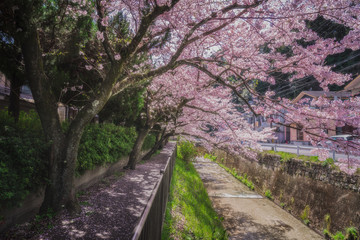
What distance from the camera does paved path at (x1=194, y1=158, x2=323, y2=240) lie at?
6836 millimetres

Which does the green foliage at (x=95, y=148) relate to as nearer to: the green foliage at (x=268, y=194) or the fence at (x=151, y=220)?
the fence at (x=151, y=220)

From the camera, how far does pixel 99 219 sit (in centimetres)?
395

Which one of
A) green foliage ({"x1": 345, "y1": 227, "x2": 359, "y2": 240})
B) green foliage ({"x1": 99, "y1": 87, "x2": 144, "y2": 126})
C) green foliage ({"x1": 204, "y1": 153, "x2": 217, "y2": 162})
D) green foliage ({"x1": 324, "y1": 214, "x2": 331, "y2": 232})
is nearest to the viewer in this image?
green foliage ({"x1": 345, "y1": 227, "x2": 359, "y2": 240})

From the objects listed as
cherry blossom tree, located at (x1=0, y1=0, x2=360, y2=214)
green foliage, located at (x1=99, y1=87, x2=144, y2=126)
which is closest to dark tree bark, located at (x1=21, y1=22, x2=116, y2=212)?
cherry blossom tree, located at (x1=0, y1=0, x2=360, y2=214)

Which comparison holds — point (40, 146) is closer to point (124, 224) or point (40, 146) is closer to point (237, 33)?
point (124, 224)

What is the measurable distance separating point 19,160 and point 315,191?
10.4 m

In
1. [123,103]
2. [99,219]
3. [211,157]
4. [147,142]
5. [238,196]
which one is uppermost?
[123,103]

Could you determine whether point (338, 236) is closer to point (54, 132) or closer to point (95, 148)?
point (95, 148)

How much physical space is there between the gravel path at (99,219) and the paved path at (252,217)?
3642 millimetres

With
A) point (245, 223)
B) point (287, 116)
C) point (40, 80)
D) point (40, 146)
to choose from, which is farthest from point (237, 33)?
point (245, 223)

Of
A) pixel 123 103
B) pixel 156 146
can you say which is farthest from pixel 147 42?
pixel 156 146

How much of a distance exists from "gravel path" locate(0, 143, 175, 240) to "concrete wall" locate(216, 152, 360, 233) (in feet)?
22.2

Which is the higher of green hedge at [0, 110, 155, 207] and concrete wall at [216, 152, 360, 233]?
green hedge at [0, 110, 155, 207]

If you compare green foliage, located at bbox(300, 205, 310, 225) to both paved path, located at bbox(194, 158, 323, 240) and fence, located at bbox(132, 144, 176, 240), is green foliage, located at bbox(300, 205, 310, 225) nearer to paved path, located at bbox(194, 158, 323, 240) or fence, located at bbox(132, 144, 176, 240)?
paved path, located at bbox(194, 158, 323, 240)
